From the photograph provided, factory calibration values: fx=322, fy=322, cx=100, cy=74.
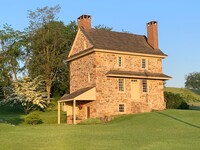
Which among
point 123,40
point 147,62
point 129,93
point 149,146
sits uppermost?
point 123,40

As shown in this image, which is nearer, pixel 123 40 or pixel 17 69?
pixel 123 40

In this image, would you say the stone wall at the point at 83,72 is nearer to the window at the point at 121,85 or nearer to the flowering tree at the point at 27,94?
the window at the point at 121,85

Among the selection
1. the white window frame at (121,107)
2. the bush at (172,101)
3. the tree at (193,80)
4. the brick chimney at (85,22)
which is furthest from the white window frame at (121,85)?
the tree at (193,80)

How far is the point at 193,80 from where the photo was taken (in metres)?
126

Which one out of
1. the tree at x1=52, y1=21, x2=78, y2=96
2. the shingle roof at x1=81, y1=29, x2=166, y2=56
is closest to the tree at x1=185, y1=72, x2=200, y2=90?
the tree at x1=52, y1=21, x2=78, y2=96

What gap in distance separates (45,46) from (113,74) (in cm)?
2239

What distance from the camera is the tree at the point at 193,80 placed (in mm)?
124625

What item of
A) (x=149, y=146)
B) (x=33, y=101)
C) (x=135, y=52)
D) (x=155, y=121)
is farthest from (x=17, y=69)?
(x=149, y=146)

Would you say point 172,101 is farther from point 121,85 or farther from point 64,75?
point 64,75

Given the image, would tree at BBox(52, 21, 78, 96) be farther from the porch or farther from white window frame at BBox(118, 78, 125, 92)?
white window frame at BBox(118, 78, 125, 92)

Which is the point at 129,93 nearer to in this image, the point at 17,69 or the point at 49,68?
the point at 49,68

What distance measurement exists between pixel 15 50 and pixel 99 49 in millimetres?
26525

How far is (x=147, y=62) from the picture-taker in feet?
119

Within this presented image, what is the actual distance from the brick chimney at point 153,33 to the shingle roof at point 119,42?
0.50 meters
